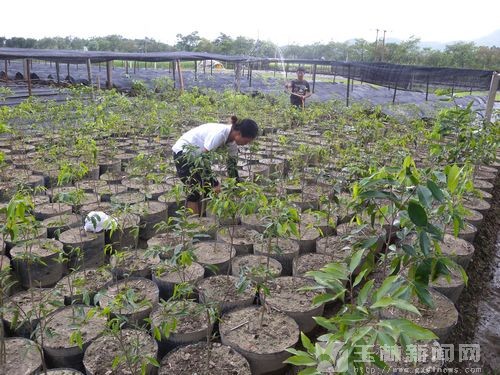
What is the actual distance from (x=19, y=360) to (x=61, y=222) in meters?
1.48

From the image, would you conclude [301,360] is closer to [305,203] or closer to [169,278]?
[169,278]

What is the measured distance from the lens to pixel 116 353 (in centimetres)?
216

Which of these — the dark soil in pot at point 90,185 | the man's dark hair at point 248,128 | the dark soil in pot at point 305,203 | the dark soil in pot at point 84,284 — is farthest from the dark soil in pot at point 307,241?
the dark soil in pot at point 90,185

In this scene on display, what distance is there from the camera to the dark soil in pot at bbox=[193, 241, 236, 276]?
10.3ft

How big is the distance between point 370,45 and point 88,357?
42525mm

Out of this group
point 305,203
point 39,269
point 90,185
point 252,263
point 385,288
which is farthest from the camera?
point 90,185

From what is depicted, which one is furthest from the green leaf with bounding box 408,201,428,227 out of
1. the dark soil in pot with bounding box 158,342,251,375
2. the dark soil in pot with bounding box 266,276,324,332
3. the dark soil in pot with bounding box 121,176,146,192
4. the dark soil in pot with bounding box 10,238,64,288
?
the dark soil in pot with bounding box 121,176,146,192

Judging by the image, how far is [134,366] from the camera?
1.94 m

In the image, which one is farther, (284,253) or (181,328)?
(284,253)

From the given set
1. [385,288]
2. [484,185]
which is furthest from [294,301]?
[484,185]

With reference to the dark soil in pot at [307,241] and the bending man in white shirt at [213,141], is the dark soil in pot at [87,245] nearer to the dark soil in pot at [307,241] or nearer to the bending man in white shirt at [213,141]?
the bending man in white shirt at [213,141]

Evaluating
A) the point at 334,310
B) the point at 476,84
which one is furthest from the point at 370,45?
the point at 334,310

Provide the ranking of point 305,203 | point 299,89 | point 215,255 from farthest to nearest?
1. point 299,89
2. point 305,203
3. point 215,255

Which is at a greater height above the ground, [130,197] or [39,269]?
[130,197]
